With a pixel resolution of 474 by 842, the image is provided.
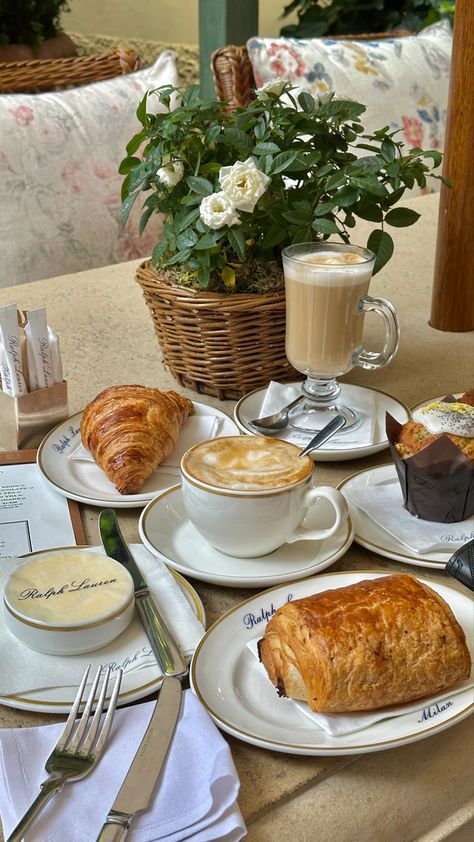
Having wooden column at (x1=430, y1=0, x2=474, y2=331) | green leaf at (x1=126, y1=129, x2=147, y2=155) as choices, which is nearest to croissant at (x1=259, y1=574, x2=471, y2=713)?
green leaf at (x1=126, y1=129, x2=147, y2=155)

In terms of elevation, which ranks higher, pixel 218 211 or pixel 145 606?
pixel 218 211

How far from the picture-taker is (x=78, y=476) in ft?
3.02

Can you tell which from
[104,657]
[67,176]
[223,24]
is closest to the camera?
[104,657]

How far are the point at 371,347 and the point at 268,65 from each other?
128cm

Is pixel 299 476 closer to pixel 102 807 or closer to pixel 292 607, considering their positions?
pixel 292 607

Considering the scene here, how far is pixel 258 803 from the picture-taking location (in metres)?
0.56

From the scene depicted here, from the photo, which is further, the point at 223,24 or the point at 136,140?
the point at 223,24

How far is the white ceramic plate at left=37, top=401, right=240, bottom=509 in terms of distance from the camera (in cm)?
87

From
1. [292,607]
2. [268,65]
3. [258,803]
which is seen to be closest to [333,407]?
[292,607]

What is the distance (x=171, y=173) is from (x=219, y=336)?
0.20 meters

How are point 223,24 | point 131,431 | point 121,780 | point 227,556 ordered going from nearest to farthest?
point 121,780 → point 227,556 → point 131,431 → point 223,24

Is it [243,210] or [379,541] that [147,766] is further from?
[243,210]

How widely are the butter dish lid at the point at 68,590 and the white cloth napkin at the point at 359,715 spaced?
0.52ft

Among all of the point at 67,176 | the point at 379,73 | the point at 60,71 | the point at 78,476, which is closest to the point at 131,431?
the point at 78,476
